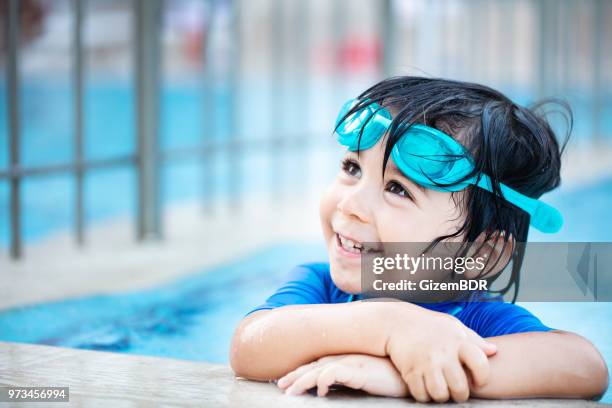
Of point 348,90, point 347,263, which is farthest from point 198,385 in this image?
point 348,90

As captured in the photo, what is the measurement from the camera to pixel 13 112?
16.0 ft

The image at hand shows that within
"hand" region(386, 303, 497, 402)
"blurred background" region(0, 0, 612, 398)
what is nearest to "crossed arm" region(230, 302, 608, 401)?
"hand" region(386, 303, 497, 402)

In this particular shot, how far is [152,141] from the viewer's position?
5.78 meters

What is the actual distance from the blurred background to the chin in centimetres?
81

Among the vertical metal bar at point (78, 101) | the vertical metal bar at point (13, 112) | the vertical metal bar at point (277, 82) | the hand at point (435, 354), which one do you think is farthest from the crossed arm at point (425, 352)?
the vertical metal bar at point (277, 82)

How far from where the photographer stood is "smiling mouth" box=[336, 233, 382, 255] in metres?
2.18

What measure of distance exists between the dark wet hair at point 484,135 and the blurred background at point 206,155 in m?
0.46

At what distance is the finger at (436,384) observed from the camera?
194cm

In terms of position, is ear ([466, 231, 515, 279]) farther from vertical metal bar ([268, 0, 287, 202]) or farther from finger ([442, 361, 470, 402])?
vertical metal bar ([268, 0, 287, 202])

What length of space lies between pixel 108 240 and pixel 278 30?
3.90 m

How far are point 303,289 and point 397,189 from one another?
0.45 meters

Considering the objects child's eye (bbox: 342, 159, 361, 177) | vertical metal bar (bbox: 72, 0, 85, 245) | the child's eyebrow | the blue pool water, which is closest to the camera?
the child's eyebrow

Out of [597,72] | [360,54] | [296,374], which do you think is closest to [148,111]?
[296,374]

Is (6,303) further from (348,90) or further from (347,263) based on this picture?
(348,90)
